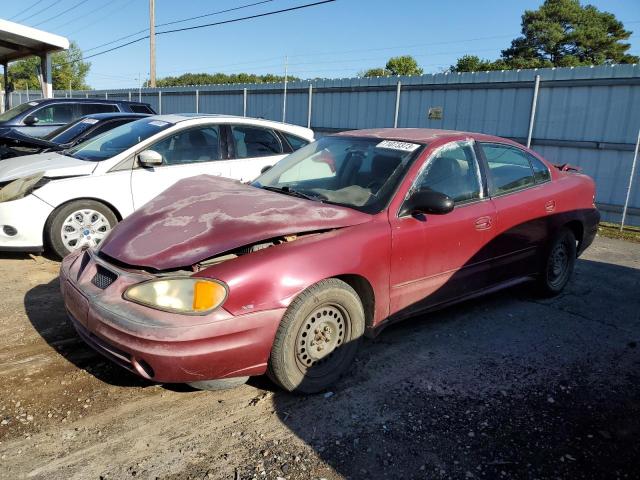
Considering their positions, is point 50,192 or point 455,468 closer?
point 455,468

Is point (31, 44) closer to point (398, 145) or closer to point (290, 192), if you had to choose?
point (290, 192)

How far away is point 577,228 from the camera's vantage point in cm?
520

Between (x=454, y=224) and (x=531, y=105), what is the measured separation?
7.32m

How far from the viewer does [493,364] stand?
145 inches

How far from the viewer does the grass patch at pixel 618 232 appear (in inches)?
334

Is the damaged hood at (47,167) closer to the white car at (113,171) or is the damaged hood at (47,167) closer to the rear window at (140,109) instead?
the white car at (113,171)

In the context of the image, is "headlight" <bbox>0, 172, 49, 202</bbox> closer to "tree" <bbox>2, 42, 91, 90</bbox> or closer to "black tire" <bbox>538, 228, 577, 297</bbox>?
"black tire" <bbox>538, 228, 577, 297</bbox>

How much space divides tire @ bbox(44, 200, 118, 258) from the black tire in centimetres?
420

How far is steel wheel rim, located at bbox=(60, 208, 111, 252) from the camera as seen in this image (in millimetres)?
5355

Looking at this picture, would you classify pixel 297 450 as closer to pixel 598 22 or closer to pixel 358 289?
pixel 358 289

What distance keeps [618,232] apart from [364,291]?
282 inches

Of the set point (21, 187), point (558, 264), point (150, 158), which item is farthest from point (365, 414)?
point (21, 187)

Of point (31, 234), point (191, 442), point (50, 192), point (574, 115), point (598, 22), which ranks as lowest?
point (191, 442)

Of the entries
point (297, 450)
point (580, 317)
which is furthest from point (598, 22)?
point (297, 450)
